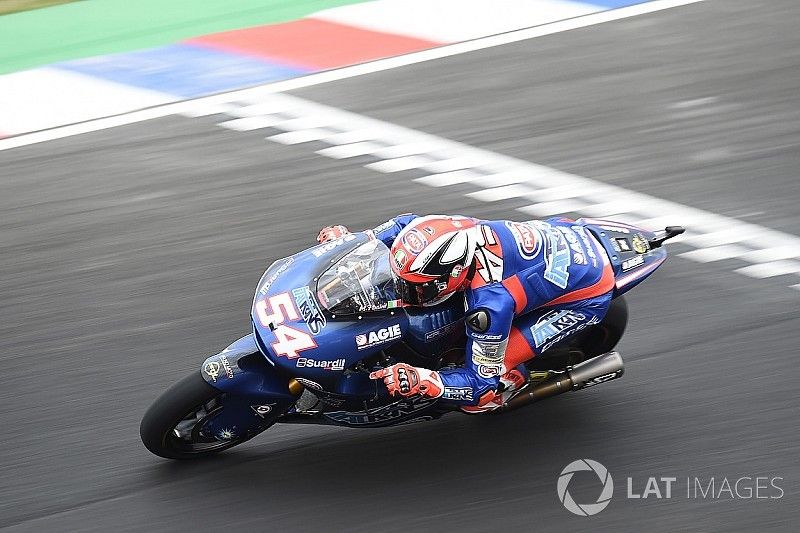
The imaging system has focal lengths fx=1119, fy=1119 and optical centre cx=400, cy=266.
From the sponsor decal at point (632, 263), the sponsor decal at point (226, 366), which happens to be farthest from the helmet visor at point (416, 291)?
the sponsor decal at point (632, 263)

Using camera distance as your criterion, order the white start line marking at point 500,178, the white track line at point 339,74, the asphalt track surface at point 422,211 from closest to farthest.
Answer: the asphalt track surface at point 422,211 < the white start line marking at point 500,178 < the white track line at point 339,74

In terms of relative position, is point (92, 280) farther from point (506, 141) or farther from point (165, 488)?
point (506, 141)

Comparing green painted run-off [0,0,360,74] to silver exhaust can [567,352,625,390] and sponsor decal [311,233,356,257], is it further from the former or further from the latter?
silver exhaust can [567,352,625,390]

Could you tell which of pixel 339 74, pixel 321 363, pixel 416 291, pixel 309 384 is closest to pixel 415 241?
pixel 416 291

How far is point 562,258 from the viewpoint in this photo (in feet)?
18.4

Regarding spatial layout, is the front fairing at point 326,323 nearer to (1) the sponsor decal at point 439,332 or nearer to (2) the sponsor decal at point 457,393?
(1) the sponsor decal at point 439,332

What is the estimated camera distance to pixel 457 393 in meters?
5.32

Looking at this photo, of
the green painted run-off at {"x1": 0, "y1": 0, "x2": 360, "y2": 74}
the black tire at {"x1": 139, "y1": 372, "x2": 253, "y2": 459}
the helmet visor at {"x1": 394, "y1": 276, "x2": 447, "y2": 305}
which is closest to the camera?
the helmet visor at {"x1": 394, "y1": 276, "x2": 447, "y2": 305}

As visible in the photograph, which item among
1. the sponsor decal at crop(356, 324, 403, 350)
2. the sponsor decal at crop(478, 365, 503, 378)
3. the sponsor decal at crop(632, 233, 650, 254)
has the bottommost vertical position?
the sponsor decal at crop(478, 365, 503, 378)

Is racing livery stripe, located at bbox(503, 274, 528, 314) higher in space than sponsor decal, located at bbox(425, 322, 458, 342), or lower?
higher

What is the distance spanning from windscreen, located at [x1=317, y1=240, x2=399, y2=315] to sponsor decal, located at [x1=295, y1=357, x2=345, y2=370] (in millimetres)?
231

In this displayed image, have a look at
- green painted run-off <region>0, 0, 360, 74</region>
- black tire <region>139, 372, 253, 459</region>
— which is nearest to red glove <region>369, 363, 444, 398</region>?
black tire <region>139, 372, 253, 459</region>

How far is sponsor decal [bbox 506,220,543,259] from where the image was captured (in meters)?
5.48

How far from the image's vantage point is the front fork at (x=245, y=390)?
542cm
